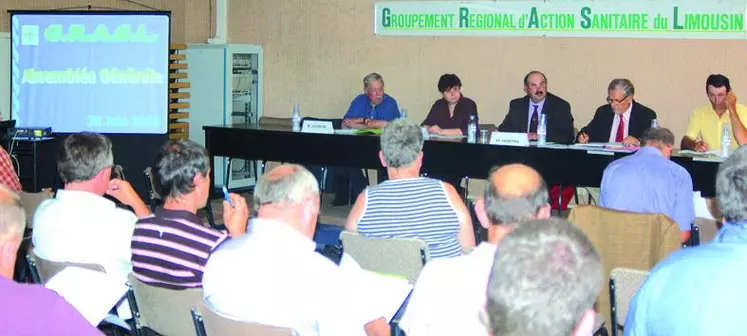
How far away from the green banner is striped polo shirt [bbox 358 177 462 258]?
15.9 ft

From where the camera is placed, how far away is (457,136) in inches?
313

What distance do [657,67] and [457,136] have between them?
1.94 metres

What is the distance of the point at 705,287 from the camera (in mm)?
2410

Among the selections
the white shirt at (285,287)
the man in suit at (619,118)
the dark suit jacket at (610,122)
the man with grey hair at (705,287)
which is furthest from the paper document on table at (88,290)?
the dark suit jacket at (610,122)

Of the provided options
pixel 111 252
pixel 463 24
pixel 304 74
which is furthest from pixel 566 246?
pixel 304 74

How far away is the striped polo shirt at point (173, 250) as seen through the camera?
11.2ft

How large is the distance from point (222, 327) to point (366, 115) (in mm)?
6266

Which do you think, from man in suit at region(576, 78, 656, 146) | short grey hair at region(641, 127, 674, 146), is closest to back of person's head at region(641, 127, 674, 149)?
short grey hair at region(641, 127, 674, 146)

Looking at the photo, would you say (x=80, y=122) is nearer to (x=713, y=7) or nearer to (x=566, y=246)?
(x=713, y=7)

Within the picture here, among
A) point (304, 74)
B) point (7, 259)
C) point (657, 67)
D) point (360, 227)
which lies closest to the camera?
point (7, 259)

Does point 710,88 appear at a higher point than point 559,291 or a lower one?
higher

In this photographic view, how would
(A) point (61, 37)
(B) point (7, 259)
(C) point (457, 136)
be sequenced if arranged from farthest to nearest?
(A) point (61, 37) → (C) point (457, 136) → (B) point (7, 259)

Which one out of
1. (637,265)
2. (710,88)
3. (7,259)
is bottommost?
(637,265)

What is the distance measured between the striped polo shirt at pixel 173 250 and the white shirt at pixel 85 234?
303mm
